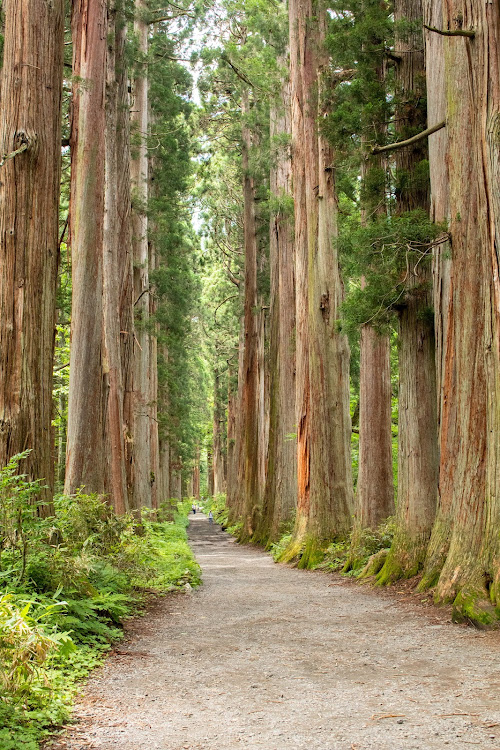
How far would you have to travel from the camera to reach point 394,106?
401 inches

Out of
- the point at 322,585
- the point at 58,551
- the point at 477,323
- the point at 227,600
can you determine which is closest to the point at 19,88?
the point at 58,551

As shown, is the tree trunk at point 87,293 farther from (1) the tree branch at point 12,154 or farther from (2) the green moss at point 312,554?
(2) the green moss at point 312,554

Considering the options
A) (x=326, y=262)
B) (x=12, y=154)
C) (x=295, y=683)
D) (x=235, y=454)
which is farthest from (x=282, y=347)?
(x=235, y=454)

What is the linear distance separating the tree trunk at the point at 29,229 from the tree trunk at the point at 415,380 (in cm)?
467

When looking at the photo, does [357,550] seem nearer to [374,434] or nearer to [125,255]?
[374,434]

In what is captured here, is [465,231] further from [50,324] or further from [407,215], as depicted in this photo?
[50,324]

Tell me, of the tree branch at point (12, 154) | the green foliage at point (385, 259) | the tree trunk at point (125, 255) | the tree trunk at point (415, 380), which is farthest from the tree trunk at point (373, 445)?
the tree branch at point (12, 154)

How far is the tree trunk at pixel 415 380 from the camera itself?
367 inches

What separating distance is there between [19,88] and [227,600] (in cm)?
621

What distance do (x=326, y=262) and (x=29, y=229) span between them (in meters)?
7.74

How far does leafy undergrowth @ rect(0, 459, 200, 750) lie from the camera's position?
379 cm

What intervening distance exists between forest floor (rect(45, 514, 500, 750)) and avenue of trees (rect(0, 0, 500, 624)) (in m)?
1.04

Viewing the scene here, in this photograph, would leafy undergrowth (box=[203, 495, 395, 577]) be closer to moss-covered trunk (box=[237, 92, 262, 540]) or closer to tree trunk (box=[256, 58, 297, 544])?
tree trunk (box=[256, 58, 297, 544])

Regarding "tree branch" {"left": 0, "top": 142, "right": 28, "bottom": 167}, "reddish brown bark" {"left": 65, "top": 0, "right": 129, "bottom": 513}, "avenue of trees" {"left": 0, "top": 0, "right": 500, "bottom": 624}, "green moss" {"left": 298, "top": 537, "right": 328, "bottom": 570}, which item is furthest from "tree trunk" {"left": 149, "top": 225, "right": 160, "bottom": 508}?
"tree branch" {"left": 0, "top": 142, "right": 28, "bottom": 167}
